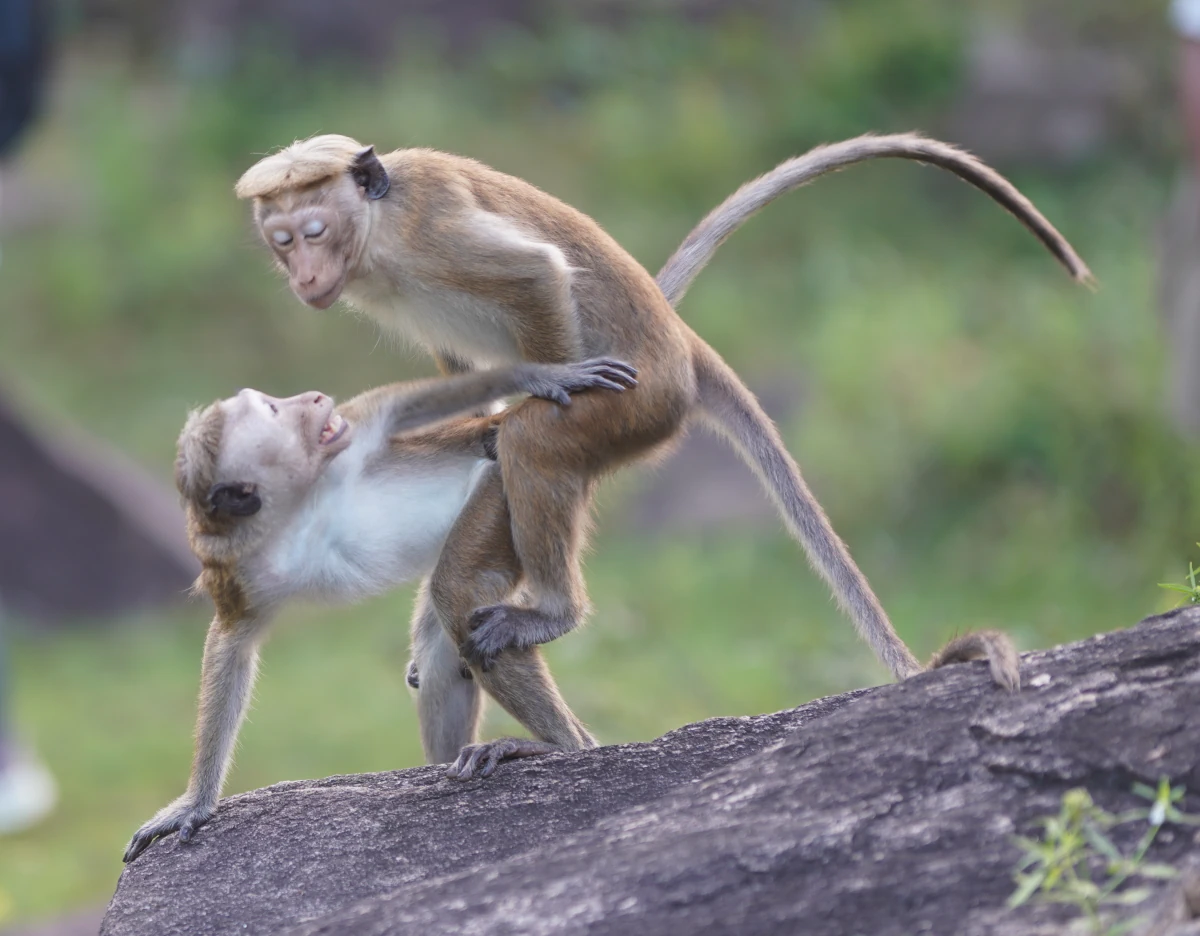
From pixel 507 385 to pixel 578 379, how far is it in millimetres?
218

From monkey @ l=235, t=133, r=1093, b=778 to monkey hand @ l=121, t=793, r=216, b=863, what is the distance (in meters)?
0.77

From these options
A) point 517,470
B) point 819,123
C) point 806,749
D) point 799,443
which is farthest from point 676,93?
point 806,749

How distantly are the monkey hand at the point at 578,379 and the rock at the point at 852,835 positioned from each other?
1.25m

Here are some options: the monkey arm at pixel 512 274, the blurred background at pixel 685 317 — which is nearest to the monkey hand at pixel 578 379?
the monkey arm at pixel 512 274

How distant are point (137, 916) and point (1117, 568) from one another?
7253 mm

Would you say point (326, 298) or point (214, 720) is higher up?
point (326, 298)

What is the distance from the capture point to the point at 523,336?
4.99m

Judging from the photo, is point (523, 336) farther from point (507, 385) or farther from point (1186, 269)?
point (1186, 269)

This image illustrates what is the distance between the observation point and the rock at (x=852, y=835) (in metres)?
3.40

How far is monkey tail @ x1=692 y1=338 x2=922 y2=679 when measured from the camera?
4.69m

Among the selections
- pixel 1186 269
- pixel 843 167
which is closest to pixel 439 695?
pixel 843 167

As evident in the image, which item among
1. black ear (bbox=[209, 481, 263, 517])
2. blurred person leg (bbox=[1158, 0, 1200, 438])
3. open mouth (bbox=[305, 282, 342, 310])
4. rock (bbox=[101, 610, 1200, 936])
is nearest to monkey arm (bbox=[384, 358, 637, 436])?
open mouth (bbox=[305, 282, 342, 310])

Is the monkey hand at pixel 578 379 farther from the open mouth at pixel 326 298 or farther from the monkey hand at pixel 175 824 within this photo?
A: the monkey hand at pixel 175 824

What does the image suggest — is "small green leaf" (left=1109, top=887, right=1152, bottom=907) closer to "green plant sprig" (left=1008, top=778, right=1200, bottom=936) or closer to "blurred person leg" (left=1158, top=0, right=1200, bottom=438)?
"green plant sprig" (left=1008, top=778, right=1200, bottom=936)
